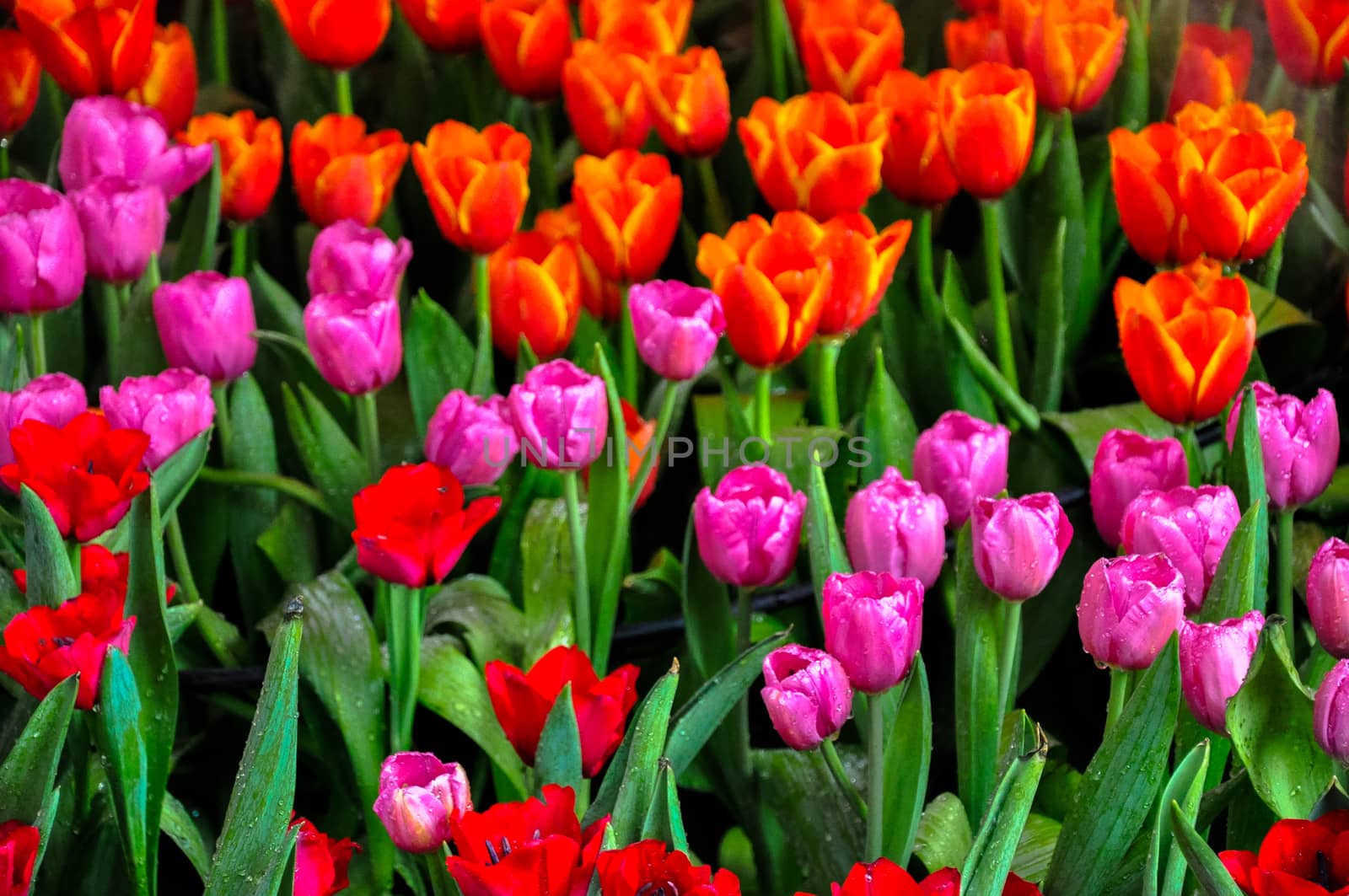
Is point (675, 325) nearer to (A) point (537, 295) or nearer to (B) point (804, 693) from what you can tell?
(A) point (537, 295)

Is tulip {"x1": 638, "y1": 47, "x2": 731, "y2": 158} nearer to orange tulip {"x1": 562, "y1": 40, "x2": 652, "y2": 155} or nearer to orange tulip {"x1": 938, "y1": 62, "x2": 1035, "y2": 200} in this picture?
orange tulip {"x1": 562, "y1": 40, "x2": 652, "y2": 155}

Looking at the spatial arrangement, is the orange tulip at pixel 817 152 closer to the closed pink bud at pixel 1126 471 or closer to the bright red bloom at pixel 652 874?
the closed pink bud at pixel 1126 471

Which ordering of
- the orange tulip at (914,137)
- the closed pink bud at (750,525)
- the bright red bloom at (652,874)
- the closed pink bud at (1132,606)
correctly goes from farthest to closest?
1. the orange tulip at (914,137)
2. the closed pink bud at (750,525)
3. the closed pink bud at (1132,606)
4. the bright red bloom at (652,874)

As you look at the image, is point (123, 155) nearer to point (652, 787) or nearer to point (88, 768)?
point (88, 768)

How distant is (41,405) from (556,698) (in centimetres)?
29

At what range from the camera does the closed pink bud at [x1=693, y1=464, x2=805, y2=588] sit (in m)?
0.60

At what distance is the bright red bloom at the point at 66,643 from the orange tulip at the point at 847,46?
1.83ft

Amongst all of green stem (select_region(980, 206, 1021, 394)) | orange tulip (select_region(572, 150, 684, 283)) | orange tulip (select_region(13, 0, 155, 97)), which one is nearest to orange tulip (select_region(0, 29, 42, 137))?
orange tulip (select_region(13, 0, 155, 97))

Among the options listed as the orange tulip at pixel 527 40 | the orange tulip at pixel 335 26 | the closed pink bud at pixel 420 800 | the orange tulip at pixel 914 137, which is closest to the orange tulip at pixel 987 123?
the orange tulip at pixel 914 137

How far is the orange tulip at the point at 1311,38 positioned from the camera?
88 centimetres

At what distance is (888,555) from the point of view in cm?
59

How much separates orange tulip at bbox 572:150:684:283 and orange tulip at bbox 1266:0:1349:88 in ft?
1.32

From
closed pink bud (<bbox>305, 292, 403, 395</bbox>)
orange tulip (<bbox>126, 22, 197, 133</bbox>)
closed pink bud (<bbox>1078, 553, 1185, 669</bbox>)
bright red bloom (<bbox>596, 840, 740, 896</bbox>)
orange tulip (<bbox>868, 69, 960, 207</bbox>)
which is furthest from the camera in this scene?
orange tulip (<bbox>126, 22, 197, 133</bbox>)

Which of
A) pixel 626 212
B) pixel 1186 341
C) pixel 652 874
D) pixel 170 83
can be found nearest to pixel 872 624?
pixel 652 874
